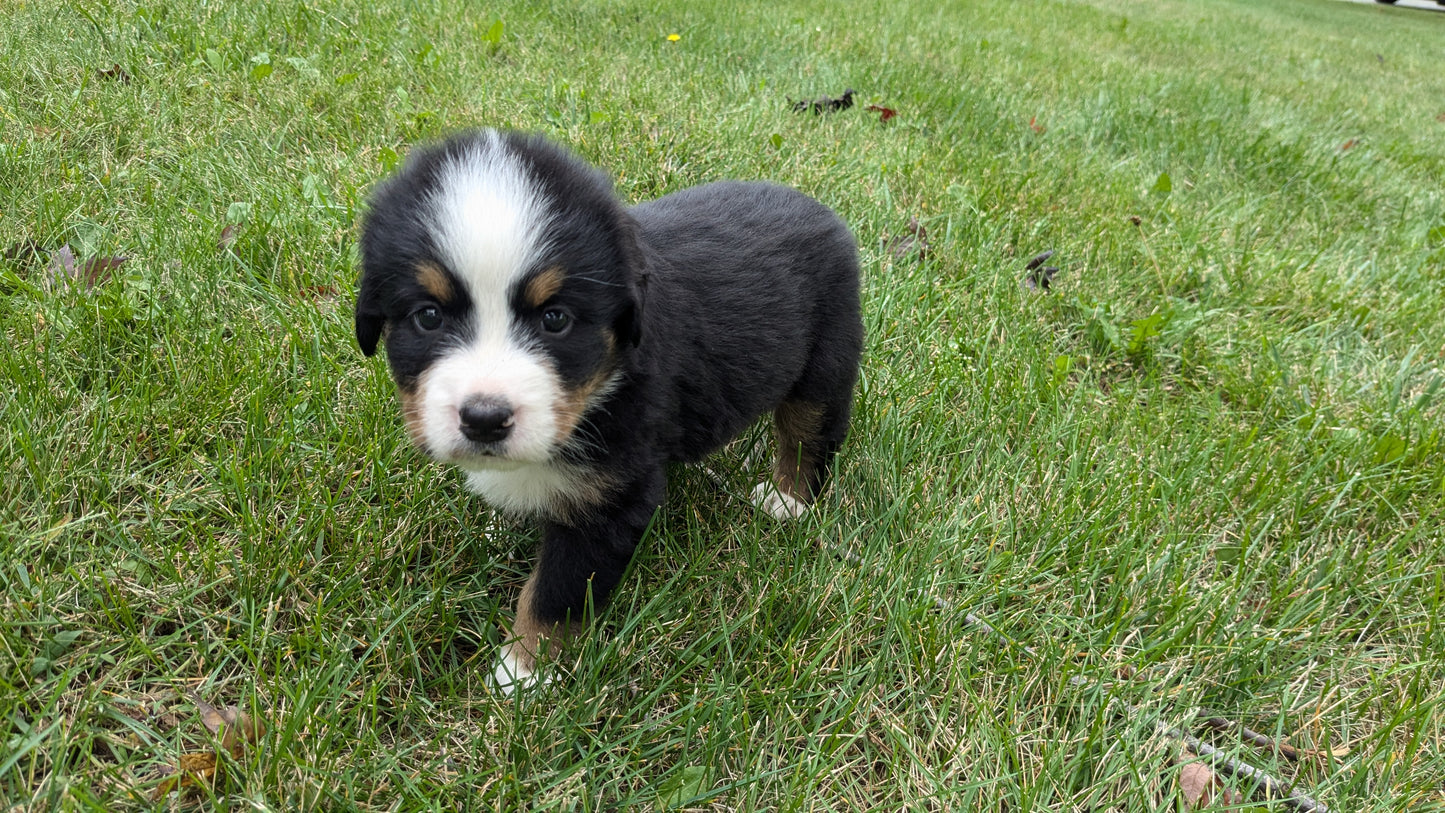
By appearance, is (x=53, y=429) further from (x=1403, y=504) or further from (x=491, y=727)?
(x=1403, y=504)

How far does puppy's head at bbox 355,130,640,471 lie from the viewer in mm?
1908

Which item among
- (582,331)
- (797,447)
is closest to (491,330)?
(582,331)

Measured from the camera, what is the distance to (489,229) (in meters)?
1.90

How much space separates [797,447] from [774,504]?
9.9 inches

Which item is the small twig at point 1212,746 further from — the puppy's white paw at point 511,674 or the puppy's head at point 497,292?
the puppy's head at point 497,292

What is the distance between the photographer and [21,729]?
179cm

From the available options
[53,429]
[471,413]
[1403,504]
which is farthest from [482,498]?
[1403,504]

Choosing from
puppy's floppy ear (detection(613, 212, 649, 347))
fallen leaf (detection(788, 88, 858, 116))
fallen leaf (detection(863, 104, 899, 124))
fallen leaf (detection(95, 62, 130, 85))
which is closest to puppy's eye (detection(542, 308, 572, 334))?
puppy's floppy ear (detection(613, 212, 649, 347))

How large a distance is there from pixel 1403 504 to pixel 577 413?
9.60ft

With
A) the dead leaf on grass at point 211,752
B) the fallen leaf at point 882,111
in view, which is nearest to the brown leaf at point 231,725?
the dead leaf on grass at point 211,752

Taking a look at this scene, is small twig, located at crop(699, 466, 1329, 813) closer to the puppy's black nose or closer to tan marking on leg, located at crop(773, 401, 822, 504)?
tan marking on leg, located at crop(773, 401, 822, 504)

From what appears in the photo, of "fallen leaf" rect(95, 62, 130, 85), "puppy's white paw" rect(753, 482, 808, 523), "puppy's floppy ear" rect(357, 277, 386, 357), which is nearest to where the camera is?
"puppy's floppy ear" rect(357, 277, 386, 357)

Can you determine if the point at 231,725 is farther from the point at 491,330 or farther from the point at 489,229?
the point at 489,229

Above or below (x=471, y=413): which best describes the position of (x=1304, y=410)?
below
